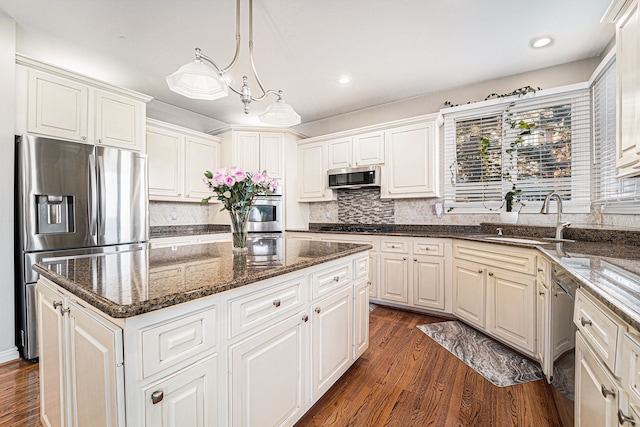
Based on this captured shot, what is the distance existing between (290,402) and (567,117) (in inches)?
142

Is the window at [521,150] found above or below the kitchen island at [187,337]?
above

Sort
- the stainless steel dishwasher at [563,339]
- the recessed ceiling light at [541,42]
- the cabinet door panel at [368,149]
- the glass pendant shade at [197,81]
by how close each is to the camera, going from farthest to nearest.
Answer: the cabinet door panel at [368,149] < the recessed ceiling light at [541,42] < the glass pendant shade at [197,81] < the stainless steel dishwasher at [563,339]

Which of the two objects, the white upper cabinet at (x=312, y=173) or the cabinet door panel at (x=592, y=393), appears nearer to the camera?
the cabinet door panel at (x=592, y=393)

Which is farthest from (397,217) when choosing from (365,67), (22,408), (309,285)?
(22,408)

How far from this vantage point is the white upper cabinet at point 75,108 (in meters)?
2.31

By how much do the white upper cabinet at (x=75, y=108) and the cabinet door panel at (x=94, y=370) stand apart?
2.20 m

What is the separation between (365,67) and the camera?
2.99 metres

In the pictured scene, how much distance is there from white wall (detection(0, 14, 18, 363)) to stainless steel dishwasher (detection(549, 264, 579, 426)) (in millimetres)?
Answer: 3612

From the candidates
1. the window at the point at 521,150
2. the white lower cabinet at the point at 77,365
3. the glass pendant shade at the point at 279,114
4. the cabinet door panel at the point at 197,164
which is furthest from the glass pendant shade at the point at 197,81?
the window at the point at 521,150

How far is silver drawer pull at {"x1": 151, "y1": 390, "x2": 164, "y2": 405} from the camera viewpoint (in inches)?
33.5

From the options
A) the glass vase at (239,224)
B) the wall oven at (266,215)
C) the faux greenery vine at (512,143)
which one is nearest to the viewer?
the glass vase at (239,224)

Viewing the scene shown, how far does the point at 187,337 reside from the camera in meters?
0.95

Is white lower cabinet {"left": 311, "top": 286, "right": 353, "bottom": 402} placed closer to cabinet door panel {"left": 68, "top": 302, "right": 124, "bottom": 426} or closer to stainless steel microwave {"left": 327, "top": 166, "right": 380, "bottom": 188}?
cabinet door panel {"left": 68, "top": 302, "right": 124, "bottom": 426}

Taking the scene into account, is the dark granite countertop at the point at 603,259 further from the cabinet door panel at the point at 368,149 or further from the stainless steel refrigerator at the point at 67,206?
the stainless steel refrigerator at the point at 67,206
